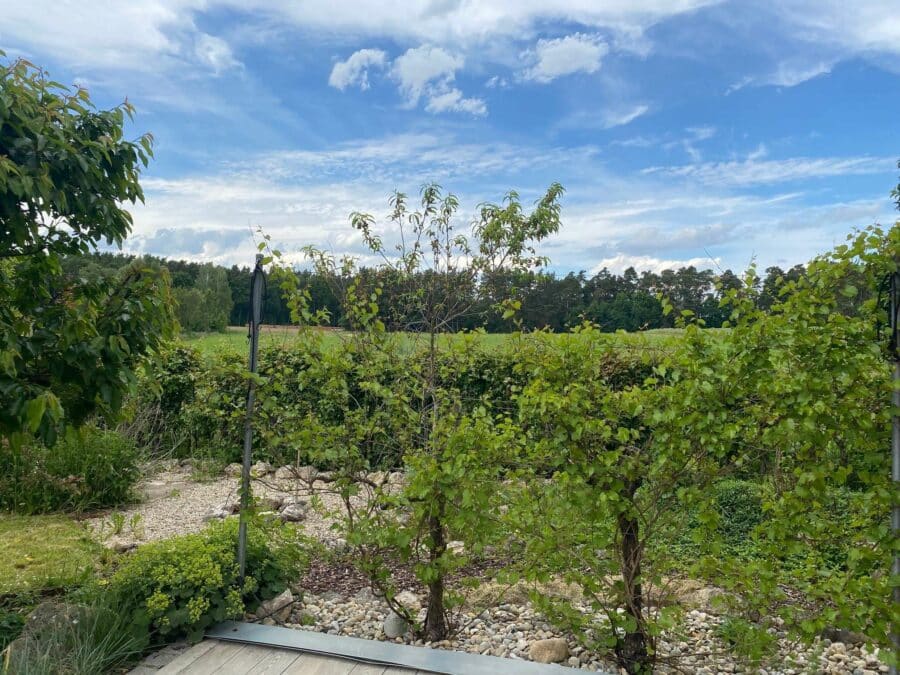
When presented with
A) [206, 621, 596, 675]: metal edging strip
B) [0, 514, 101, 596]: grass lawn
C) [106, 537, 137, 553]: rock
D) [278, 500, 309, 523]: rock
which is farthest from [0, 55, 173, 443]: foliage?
[278, 500, 309, 523]: rock

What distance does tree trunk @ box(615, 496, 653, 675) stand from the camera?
2379 mm

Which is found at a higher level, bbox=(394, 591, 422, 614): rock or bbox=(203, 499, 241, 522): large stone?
bbox=(394, 591, 422, 614): rock

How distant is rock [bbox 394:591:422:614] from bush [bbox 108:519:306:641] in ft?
2.16

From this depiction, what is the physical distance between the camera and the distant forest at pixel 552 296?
2.64m

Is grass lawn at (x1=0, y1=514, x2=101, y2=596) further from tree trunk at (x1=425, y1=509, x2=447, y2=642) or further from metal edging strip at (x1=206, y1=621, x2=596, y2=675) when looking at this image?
tree trunk at (x1=425, y1=509, x2=447, y2=642)

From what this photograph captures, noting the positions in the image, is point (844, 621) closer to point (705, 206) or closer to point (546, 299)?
point (546, 299)

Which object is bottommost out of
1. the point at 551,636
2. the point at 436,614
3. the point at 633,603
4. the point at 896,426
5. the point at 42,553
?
the point at 42,553

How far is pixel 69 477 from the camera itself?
529cm

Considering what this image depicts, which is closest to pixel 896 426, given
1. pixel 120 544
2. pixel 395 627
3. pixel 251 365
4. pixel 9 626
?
pixel 395 627

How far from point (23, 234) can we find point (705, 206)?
539 centimetres

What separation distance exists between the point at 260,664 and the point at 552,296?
3748 millimetres

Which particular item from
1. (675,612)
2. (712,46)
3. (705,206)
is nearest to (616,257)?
(705,206)

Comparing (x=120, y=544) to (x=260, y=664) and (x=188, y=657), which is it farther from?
(x=260, y=664)

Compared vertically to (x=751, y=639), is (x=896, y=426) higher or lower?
higher
